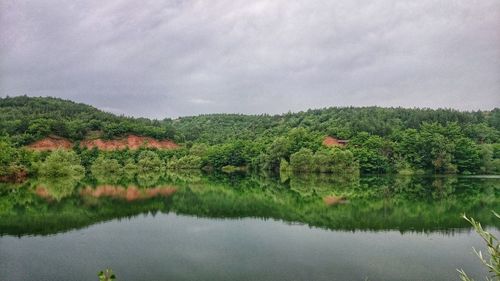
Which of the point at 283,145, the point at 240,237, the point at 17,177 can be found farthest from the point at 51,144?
the point at 240,237

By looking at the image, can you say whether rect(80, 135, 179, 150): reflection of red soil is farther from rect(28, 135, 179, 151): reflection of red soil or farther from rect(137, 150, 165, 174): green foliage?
rect(137, 150, 165, 174): green foliage

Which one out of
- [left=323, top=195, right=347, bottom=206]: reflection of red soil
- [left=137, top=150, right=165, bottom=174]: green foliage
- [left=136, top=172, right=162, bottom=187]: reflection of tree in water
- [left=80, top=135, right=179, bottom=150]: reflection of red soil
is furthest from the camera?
[left=80, top=135, right=179, bottom=150]: reflection of red soil

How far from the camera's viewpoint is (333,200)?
114ft

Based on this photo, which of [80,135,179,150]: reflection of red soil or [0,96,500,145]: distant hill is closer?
[0,96,500,145]: distant hill

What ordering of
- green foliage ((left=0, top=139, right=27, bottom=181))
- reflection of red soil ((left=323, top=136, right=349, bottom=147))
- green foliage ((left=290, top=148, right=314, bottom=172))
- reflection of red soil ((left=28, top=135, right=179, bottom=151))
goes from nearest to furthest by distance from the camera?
1. green foliage ((left=0, top=139, right=27, bottom=181))
2. green foliage ((left=290, top=148, right=314, bottom=172))
3. reflection of red soil ((left=323, top=136, right=349, bottom=147))
4. reflection of red soil ((left=28, top=135, right=179, bottom=151))

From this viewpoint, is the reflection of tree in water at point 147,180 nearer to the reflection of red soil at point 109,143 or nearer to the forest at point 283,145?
the forest at point 283,145

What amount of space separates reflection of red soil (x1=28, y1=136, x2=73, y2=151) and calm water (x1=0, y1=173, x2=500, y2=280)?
58.0m

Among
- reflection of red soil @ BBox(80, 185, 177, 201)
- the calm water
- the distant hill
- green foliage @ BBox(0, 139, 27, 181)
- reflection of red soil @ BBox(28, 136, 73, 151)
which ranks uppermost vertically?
the distant hill

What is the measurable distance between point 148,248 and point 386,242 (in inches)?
471

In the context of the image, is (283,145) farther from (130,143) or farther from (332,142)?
(130,143)

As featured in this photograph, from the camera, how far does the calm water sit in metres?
15.0

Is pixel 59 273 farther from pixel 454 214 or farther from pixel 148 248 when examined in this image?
pixel 454 214

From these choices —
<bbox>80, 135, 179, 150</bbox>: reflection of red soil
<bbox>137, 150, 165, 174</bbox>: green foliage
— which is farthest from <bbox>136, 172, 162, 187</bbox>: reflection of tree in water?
<bbox>80, 135, 179, 150</bbox>: reflection of red soil

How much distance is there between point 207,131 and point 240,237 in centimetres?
12269
